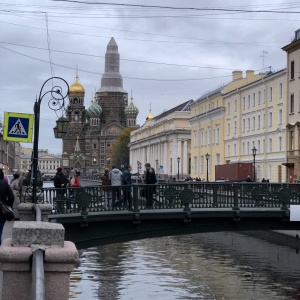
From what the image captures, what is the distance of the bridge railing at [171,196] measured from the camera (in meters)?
22.6

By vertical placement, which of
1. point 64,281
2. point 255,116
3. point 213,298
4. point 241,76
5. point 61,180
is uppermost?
point 241,76

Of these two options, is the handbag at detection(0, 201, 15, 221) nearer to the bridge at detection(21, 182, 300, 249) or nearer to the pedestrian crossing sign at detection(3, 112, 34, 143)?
the pedestrian crossing sign at detection(3, 112, 34, 143)

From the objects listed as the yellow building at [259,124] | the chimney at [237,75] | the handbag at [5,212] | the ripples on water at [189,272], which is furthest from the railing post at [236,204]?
the chimney at [237,75]

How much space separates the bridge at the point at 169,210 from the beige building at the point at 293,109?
37.3m

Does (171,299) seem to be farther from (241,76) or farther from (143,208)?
(241,76)

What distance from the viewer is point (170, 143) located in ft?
→ 403

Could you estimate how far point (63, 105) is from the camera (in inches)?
926

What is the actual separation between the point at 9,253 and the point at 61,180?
62.1 feet

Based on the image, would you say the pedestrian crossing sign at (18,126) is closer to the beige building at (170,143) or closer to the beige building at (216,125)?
the beige building at (216,125)

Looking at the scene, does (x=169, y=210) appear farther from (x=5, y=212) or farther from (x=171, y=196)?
(x=5, y=212)

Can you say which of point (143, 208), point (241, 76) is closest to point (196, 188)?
point (143, 208)

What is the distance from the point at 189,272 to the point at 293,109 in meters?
34.9

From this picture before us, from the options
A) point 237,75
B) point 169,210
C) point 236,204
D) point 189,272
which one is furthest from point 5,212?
point 237,75

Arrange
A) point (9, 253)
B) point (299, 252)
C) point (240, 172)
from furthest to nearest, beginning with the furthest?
point (240, 172) → point (299, 252) → point (9, 253)
